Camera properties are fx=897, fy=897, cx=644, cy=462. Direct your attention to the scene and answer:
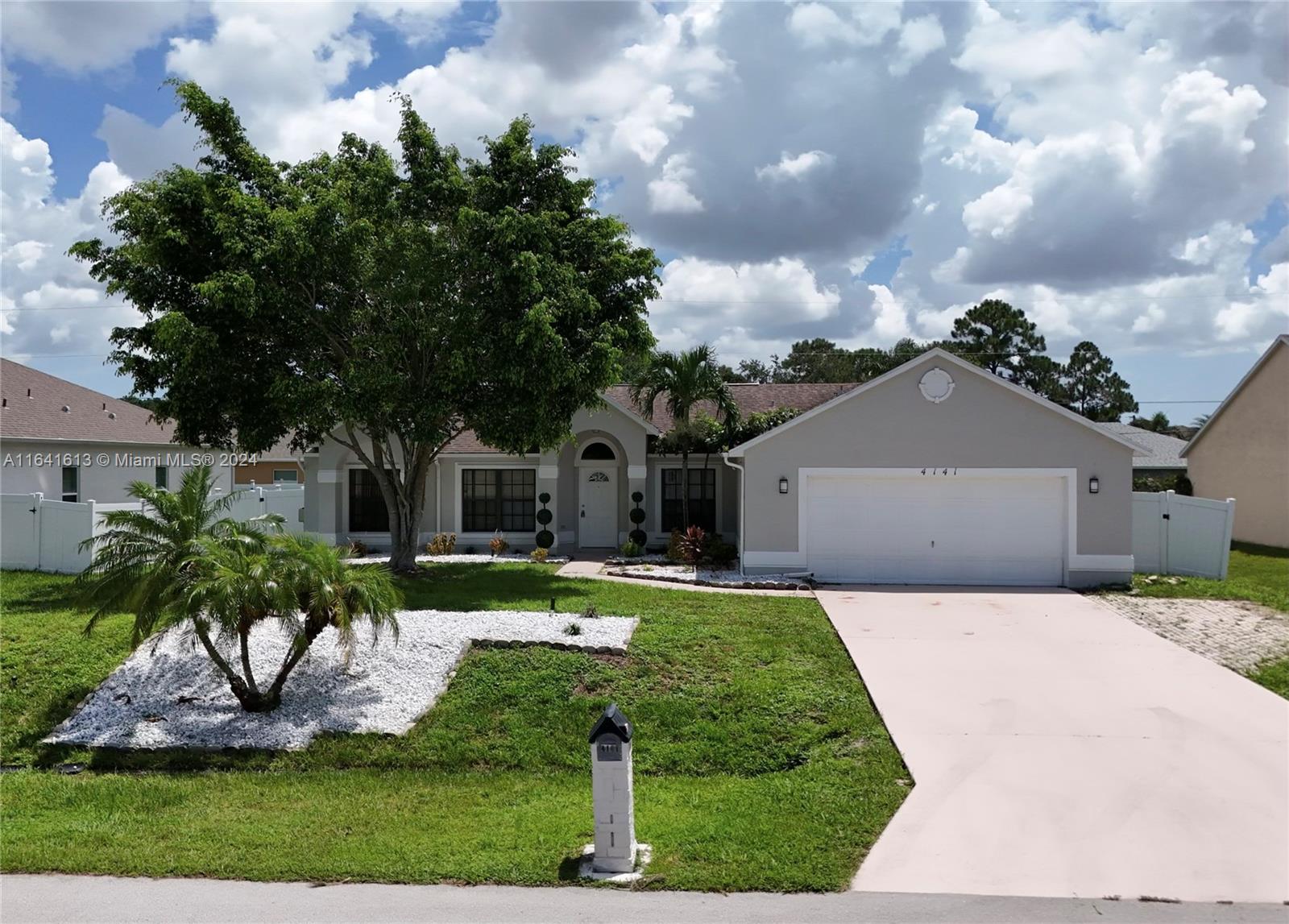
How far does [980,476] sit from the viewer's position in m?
17.0

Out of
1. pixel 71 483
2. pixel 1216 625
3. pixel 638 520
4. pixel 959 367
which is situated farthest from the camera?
pixel 71 483

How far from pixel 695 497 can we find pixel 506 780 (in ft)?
46.8

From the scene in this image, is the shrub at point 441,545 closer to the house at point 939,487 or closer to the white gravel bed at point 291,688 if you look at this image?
the house at point 939,487

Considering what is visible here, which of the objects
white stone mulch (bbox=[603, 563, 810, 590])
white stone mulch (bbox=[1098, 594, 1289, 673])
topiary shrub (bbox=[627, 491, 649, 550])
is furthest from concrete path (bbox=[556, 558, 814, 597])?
white stone mulch (bbox=[1098, 594, 1289, 673])

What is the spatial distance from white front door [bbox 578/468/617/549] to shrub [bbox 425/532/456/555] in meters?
3.07

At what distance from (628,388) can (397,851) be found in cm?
1827

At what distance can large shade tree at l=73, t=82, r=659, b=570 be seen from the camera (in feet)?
47.9

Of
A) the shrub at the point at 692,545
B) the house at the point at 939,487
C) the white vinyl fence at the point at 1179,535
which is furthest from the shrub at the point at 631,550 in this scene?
the white vinyl fence at the point at 1179,535

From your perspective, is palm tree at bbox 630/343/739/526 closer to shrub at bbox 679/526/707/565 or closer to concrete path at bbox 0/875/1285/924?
shrub at bbox 679/526/707/565

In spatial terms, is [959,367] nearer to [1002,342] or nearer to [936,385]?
[936,385]

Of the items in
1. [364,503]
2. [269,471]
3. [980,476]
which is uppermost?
[980,476]

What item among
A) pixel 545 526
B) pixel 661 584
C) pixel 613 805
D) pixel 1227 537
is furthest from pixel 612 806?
pixel 1227 537

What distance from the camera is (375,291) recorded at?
50.2ft

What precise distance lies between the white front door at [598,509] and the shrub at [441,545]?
3.07 meters
